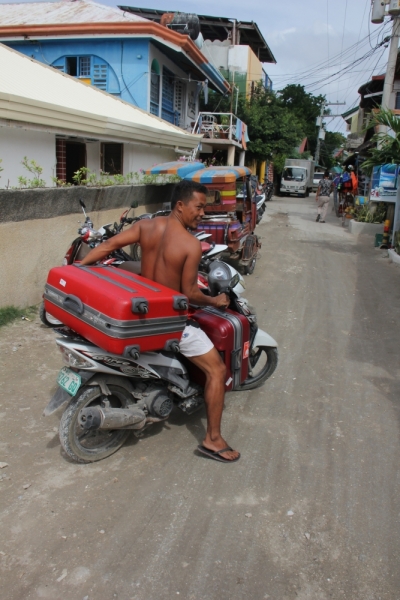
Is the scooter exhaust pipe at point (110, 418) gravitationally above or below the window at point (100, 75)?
below

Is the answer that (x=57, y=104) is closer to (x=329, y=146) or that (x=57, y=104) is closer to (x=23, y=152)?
(x=23, y=152)

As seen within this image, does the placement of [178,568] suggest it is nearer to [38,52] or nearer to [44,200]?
[44,200]

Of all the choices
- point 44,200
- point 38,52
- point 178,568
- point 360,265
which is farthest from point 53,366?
point 38,52

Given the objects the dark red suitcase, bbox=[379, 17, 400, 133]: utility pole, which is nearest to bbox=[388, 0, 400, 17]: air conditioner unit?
bbox=[379, 17, 400, 133]: utility pole

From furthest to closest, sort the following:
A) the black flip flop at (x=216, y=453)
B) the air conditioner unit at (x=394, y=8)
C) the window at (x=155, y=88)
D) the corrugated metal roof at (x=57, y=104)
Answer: the window at (x=155, y=88), the air conditioner unit at (x=394, y=8), the corrugated metal roof at (x=57, y=104), the black flip flop at (x=216, y=453)

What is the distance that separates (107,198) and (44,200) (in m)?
1.88

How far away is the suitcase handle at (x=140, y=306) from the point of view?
9.26 ft

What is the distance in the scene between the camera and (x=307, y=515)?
2.94 m

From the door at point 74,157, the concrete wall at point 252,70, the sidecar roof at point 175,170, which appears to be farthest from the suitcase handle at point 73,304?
the concrete wall at point 252,70

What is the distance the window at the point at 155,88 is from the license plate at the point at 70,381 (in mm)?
15743

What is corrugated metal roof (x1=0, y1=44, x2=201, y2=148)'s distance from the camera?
22.6 ft

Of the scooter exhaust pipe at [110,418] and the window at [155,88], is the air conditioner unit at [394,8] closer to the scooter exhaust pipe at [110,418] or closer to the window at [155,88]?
the window at [155,88]

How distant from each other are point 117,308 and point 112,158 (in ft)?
35.9

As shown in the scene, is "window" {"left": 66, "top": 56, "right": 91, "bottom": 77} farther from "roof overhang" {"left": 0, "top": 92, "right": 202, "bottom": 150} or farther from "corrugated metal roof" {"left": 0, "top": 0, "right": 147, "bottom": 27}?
"roof overhang" {"left": 0, "top": 92, "right": 202, "bottom": 150}
